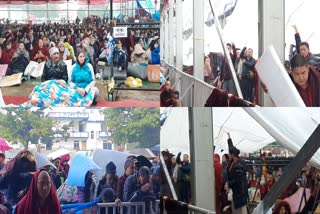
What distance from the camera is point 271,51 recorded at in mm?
3668

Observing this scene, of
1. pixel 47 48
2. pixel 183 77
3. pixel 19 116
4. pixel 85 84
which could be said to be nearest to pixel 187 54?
pixel 183 77

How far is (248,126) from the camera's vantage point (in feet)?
12.2

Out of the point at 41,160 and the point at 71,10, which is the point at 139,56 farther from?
the point at 41,160

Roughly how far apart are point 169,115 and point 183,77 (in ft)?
0.90

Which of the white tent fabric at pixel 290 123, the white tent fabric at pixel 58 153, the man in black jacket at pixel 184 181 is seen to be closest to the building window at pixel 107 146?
the white tent fabric at pixel 58 153

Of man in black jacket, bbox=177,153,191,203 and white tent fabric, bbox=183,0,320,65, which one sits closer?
white tent fabric, bbox=183,0,320,65

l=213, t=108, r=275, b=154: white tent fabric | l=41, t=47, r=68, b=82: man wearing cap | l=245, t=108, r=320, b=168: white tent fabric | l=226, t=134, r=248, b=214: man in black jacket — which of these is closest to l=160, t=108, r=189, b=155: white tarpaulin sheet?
l=213, t=108, r=275, b=154: white tent fabric

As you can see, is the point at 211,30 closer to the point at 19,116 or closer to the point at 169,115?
the point at 169,115

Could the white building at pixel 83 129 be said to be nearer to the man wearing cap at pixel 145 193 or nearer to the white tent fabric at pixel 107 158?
the white tent fabric at pixel 107 158

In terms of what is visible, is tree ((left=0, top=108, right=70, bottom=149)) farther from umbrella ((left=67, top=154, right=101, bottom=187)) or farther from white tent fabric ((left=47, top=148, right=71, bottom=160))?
umbrella ((left=67, top=154, right=101, bottom=187))

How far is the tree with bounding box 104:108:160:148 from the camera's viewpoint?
373cm

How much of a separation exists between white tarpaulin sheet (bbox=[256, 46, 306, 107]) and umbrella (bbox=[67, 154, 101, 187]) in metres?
1.27

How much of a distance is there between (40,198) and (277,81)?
1777mm

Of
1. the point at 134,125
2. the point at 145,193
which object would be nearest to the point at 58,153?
the point at 134,125
